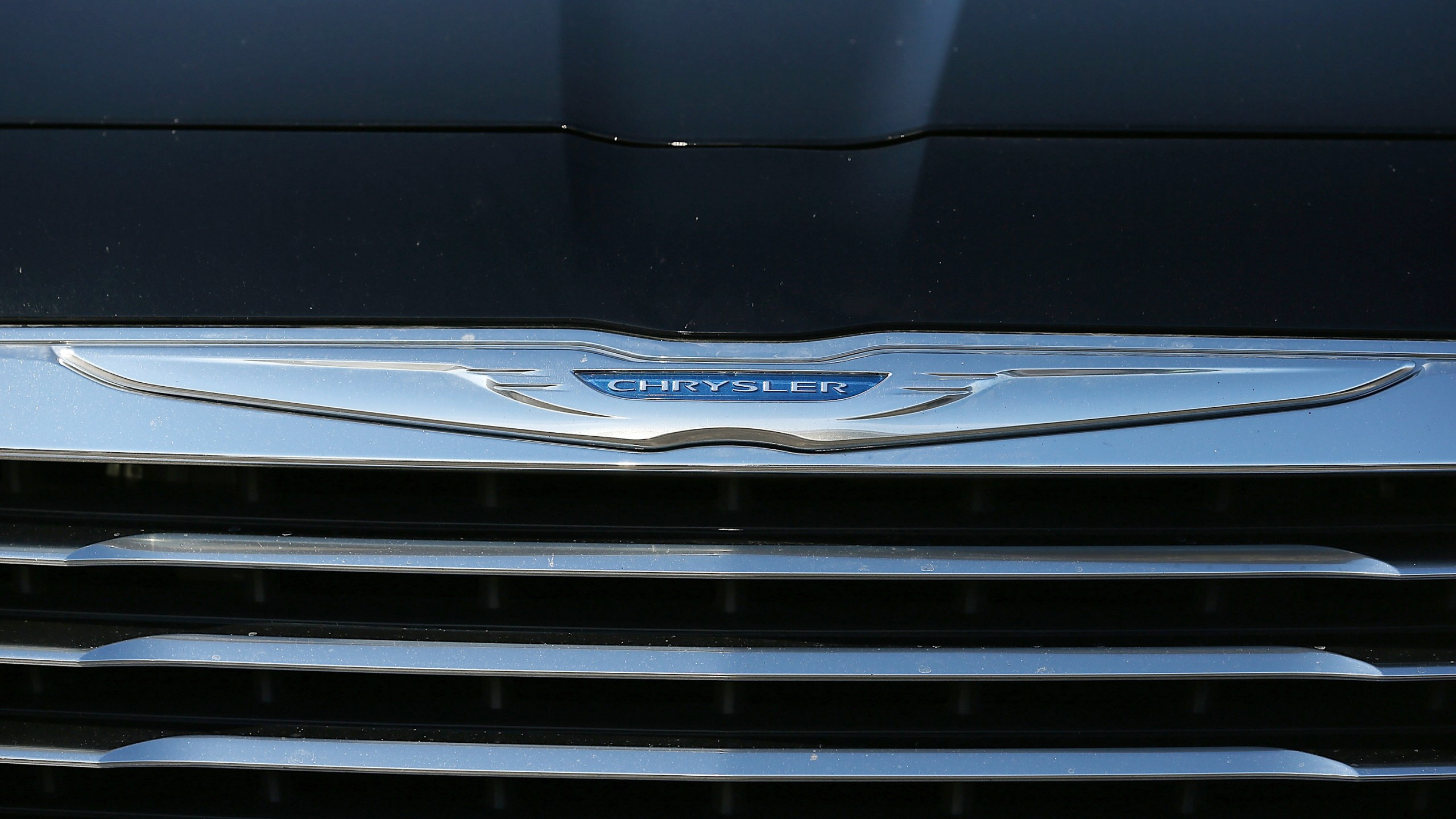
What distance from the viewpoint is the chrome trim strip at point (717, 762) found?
1539 mm

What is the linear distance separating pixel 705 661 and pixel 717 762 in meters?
0.14

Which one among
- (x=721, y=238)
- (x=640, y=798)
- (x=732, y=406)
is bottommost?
(x=640, y=798)

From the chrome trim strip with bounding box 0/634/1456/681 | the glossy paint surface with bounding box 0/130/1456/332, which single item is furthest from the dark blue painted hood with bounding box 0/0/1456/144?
the chrome trim strip with bounding box 0/634/1456/681

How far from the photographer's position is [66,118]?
5.01 feet

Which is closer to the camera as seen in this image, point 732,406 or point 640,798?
point 732,406

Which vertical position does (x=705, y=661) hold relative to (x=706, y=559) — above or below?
below

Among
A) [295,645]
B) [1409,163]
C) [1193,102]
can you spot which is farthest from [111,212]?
[1409,163]

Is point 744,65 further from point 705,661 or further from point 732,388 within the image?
point 705,661

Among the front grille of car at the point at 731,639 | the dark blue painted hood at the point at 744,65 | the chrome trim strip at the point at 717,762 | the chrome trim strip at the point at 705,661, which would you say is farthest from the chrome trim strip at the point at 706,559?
the dark blue painted hood at the point at 744,65

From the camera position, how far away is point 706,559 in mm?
1463

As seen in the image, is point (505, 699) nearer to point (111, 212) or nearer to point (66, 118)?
point (111, 212)

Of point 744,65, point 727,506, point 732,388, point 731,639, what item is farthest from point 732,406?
point 744,65

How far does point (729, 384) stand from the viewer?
1440 millimetres

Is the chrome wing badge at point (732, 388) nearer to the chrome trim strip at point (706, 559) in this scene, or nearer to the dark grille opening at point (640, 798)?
the chrome trim strip at point (706, 559)
